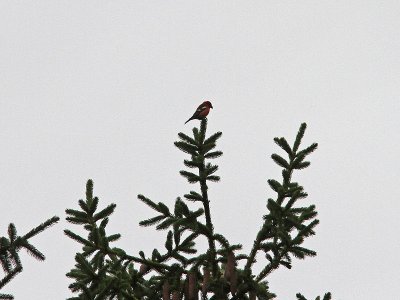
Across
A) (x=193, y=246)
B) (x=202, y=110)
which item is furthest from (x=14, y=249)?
(x=202, y=110)

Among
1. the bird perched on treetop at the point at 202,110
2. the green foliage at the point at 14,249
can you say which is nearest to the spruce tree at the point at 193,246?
the green foliage at the point at 14,249

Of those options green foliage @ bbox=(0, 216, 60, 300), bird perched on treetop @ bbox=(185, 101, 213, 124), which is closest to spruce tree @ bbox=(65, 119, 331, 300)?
green foliage @ bbox=(0, 216, 60, 300)

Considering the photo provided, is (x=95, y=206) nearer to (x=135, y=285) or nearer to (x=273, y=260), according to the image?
(x=135, y=285)

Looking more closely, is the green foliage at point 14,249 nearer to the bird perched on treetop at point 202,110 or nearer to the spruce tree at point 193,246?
the spruce tree at point 193,246

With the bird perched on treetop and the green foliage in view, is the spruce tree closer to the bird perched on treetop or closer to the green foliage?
the green foliage

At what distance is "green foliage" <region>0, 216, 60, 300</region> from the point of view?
18.3ft

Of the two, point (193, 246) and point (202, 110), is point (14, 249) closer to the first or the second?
point (193, 246)

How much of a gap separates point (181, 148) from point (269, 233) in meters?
1.40

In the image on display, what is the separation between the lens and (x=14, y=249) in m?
5.71

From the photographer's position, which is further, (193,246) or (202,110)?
(202,110)

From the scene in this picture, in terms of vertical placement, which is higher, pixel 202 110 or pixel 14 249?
pixel 202 110

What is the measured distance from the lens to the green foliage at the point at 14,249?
5.59 meters

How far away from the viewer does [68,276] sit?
7496mm

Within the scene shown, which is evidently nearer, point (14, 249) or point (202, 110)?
point (14, 249)
